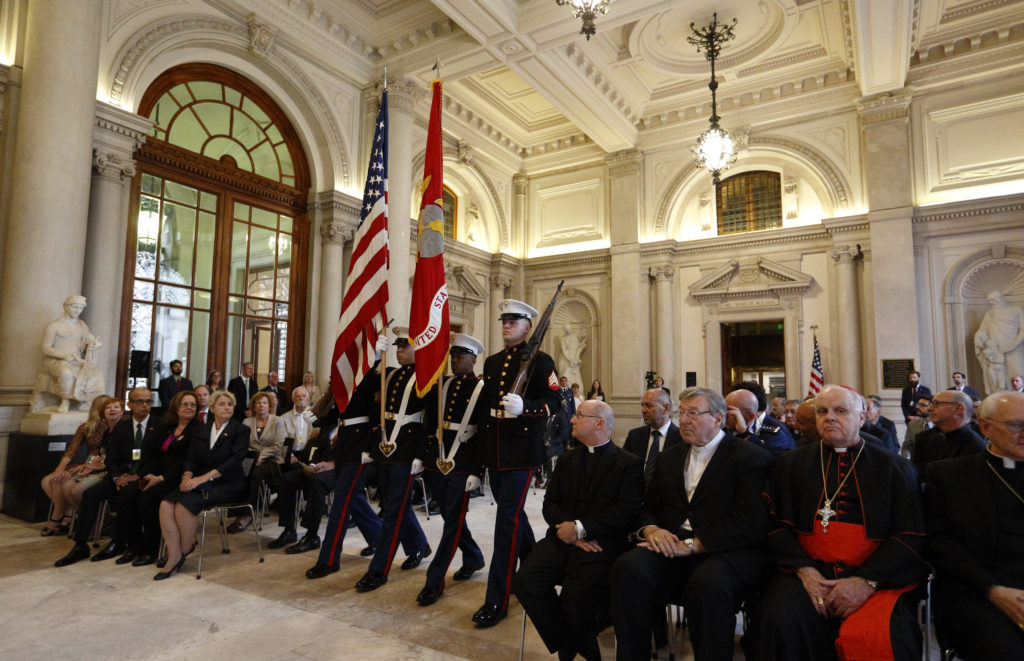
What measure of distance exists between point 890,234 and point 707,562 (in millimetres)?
10400

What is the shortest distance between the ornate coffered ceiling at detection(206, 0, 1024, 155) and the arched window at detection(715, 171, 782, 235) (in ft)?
4.51

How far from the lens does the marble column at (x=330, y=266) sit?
1023 cm

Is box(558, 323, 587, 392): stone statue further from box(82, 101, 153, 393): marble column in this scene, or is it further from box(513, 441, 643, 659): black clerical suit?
box(513, 441, 643, 659): black clerical suit

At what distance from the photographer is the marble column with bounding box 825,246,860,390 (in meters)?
11.4

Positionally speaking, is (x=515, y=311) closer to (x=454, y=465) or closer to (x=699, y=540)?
(x=454, y=465)

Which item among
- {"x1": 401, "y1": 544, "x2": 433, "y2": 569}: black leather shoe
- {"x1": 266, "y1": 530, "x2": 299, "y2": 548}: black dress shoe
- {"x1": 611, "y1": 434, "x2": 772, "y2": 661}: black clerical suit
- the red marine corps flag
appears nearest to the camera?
{"x1": 611, "y1": 434, "x2": 772, "y2": 661}: black clerical suit

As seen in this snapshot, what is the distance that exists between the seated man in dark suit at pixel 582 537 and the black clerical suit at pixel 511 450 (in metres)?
0.40

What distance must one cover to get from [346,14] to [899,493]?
10624 millimetres

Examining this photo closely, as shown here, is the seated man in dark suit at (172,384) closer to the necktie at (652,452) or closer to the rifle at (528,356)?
the rifle at (528,356)

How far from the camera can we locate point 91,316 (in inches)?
288

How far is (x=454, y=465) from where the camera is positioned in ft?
13.6

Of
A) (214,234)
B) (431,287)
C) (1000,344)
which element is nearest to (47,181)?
(214,234)

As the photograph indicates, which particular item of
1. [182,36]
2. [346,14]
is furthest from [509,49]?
[182,36]

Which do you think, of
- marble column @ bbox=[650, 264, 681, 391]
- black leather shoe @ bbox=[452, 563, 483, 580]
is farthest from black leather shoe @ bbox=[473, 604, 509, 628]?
marble column @ bbox=[650, 264, 681, 391]
